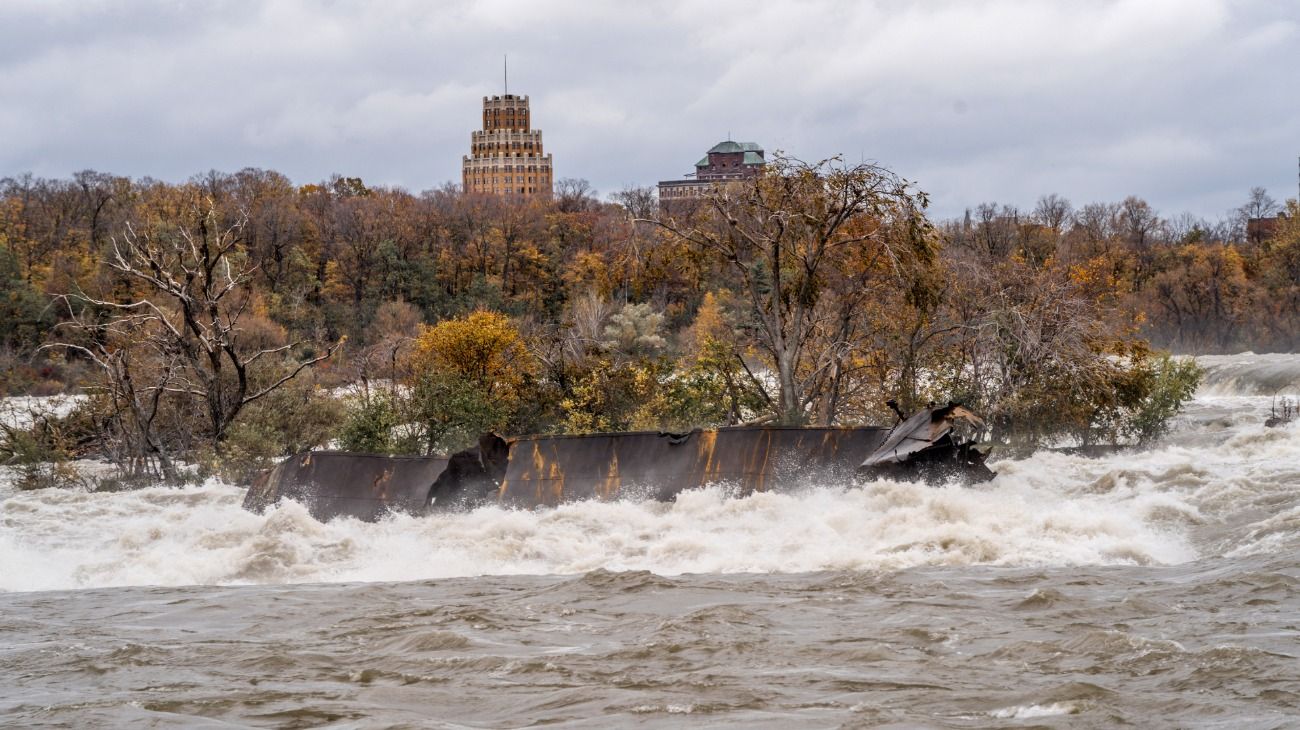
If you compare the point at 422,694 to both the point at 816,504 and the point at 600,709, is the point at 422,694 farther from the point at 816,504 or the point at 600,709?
the point at 816,504

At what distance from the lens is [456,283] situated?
306 feet

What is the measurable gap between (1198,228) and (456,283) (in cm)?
5781

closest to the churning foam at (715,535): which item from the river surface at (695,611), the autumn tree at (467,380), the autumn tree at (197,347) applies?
the river surface at (695,611)

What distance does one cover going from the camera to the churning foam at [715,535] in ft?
43.5

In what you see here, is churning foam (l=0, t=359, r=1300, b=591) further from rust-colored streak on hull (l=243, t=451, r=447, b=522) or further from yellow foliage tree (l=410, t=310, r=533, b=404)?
yellow foliage tree (l=410, t=310, r=533, b=404)

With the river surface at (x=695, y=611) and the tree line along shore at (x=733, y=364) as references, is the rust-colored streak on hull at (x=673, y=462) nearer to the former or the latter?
the river surface at (x=695, y=611)

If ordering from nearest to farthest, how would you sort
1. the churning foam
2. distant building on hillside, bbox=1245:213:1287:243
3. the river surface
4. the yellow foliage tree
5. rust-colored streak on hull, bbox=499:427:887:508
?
the river surface → the churning foam → rust-colored streak on hull, bbox=499:427:887:508 → the yellow foliage tree → distant building on hillside, bbox=1245:213:1287:243

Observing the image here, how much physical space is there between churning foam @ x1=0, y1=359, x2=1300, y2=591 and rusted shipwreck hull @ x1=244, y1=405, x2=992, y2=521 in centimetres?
32

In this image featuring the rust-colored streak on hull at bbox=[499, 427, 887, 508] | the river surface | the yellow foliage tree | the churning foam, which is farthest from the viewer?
the yellow foliage tree

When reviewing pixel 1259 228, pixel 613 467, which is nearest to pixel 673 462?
pixel 613 467

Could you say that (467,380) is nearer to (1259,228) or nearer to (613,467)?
(613,467)

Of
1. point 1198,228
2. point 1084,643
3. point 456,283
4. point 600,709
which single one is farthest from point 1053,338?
point 1198,228

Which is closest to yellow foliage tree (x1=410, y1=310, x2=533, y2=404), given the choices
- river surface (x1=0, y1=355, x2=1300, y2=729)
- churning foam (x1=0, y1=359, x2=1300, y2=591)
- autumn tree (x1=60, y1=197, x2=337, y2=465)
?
autumn tree (x1=60, y1=197, x2=337, y2=465)

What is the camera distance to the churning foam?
13.3m
